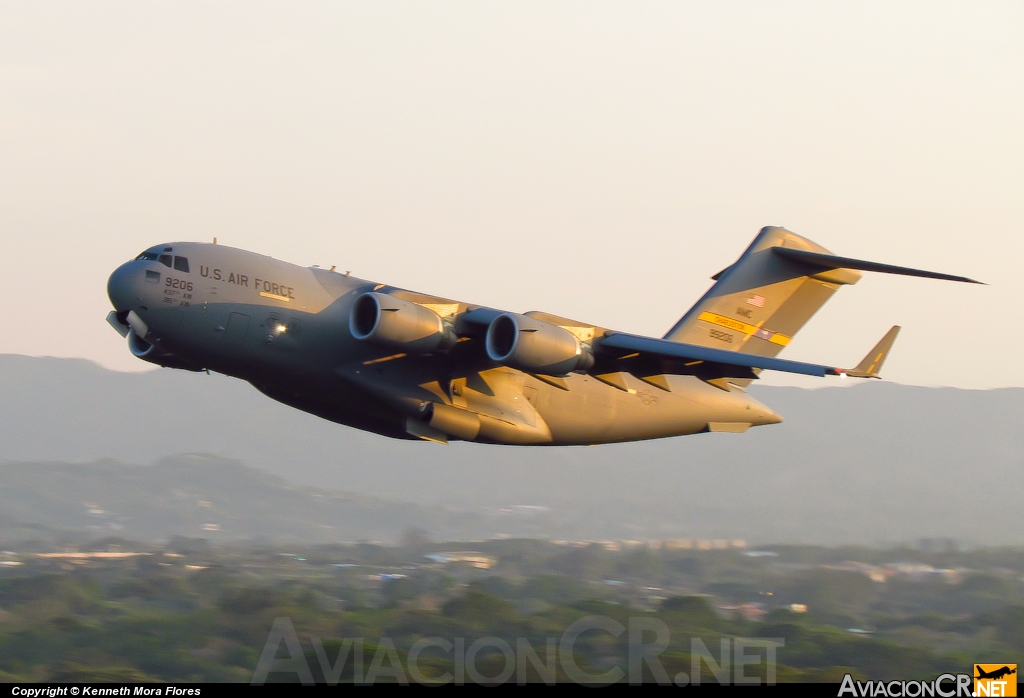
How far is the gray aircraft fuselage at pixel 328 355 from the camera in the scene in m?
10.9

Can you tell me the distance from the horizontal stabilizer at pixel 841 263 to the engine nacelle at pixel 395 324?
17.6ft

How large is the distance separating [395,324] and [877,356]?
5241mm

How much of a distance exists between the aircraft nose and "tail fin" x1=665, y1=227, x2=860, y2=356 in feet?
22.6

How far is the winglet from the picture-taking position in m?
11.9

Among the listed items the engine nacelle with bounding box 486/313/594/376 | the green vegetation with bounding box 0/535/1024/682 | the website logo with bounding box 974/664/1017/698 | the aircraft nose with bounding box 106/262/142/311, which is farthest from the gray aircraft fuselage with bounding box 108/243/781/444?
the website logo with bounding box 974/664/1017/698

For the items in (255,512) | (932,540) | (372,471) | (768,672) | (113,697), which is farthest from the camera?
(372,471)

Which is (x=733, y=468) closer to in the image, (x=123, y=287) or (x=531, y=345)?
(x=531, y=345)

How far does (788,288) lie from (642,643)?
505cm

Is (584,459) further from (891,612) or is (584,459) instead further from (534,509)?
(891,612)

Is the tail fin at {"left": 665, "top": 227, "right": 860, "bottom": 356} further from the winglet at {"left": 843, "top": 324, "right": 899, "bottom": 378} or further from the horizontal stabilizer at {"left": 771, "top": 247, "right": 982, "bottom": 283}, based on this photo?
the winglet at {"left": 843, "top": 324, "right": 899, "bottom": 378}

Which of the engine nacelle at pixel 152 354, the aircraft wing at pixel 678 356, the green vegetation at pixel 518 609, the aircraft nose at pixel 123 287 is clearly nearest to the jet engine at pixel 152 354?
the engine nacelle at pixel 152 354

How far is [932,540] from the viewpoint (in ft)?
56.3

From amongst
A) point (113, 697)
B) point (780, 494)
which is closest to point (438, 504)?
point (780, 494)

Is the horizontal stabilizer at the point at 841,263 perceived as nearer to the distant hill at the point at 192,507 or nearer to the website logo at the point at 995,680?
the website logo at the point at 995,680
